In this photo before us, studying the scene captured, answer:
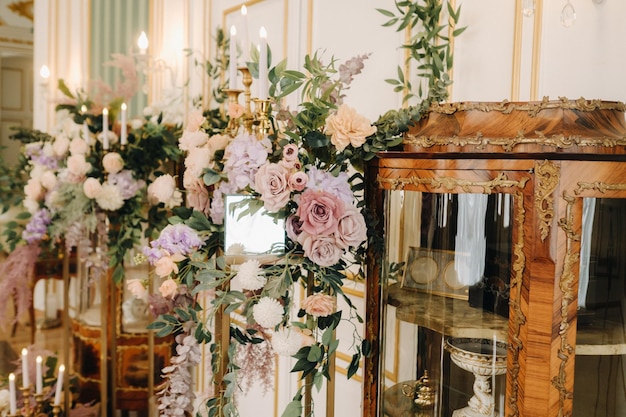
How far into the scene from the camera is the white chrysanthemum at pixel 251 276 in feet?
3.96

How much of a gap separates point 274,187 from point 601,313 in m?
0.69

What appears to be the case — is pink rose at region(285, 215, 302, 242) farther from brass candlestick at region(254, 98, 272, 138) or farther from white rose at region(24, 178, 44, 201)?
white rose at region(24, 178, 44, 201)

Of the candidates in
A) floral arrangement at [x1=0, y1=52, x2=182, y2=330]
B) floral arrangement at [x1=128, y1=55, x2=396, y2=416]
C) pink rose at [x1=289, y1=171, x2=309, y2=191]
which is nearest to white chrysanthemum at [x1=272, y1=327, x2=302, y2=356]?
floral arrangement at [x1=128, y1=55, x2=396, y2=416]

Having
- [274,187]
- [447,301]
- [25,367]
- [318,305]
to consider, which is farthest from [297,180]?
[25,367]

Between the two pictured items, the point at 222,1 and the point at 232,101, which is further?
the point at 222,1

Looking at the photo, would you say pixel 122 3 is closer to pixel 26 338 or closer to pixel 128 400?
pixel 128 400

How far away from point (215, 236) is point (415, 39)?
0.90 metres

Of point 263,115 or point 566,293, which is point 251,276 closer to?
point 263,115

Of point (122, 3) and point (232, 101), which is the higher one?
point (122, 3)

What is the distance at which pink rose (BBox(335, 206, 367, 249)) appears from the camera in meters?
1.17

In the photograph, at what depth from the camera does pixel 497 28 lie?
1.56m

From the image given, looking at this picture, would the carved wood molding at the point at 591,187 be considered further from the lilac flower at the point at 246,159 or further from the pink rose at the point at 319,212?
the lilac flower at the point at 246,159

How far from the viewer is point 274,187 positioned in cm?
118

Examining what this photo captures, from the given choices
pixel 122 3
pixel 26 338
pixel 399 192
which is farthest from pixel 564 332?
pixel 26 338
